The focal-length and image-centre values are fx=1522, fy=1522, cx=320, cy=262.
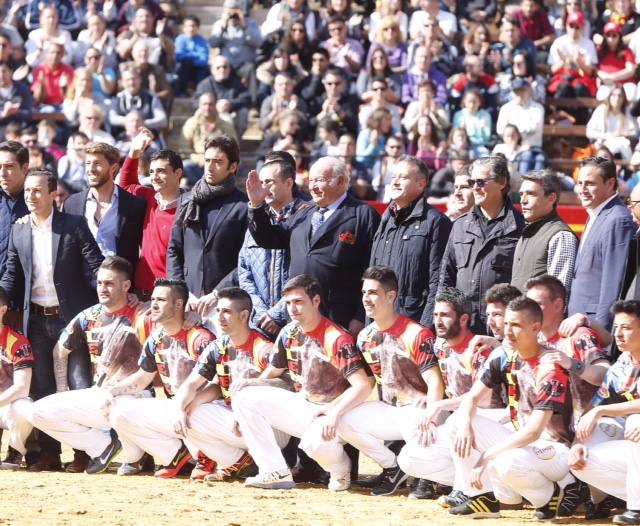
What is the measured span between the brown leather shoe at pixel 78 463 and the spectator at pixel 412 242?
8.39ft

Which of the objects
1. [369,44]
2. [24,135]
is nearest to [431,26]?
[369,44]

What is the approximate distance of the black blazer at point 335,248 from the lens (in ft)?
34.1

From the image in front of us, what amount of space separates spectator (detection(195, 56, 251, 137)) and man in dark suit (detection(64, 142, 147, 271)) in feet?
21.9

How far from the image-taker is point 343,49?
18500 millimetres

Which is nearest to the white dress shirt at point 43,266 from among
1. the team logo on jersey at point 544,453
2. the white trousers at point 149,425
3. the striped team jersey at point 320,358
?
the white trousers at point 149,425

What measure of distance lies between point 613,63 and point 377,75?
10.2ft

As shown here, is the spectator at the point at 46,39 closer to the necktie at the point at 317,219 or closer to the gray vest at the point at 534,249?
the necktie at the point at 317,219

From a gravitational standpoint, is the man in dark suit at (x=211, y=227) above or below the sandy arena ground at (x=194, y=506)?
above

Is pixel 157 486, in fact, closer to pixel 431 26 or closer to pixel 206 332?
pixel 206 332

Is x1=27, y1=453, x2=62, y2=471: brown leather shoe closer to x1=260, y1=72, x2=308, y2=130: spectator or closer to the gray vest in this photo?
the gray vest

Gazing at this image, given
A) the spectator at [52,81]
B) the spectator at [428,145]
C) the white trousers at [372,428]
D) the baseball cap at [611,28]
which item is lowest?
the white trousers at [372,428]

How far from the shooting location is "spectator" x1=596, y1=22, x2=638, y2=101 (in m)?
18.6

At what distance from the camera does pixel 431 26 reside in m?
18.3

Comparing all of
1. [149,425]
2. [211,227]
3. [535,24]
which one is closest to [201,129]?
[535,24]
